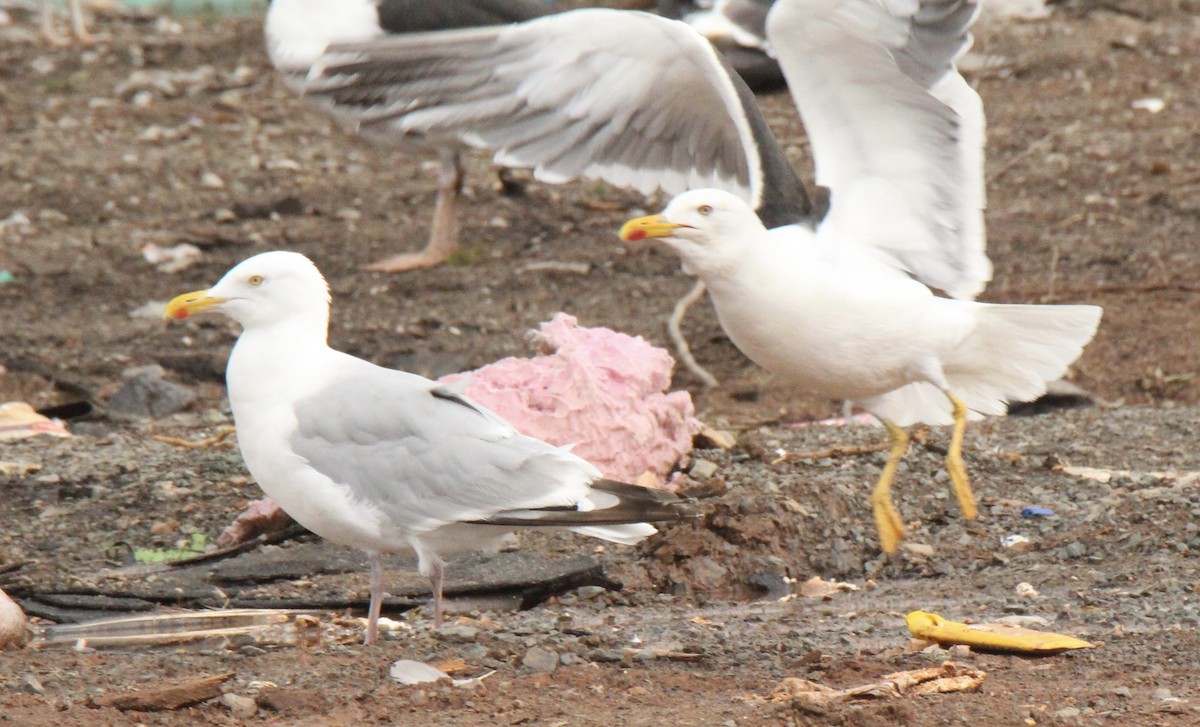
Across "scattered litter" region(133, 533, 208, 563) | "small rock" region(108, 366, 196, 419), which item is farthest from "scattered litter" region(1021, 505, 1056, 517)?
"small rock" region(108, 366, 196, 419)

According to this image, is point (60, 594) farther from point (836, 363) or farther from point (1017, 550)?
point (1017, 550)

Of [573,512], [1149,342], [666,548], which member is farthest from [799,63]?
[1149,342]

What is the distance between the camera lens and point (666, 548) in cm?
448

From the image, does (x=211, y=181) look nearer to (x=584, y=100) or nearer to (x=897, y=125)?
(x=584, y=100)

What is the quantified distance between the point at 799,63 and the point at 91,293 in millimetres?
4942

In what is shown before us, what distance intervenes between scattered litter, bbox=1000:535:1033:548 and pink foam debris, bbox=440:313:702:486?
101 cm

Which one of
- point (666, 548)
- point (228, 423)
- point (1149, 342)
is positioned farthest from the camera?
point (1149, 342)

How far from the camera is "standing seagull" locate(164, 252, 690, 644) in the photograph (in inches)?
142

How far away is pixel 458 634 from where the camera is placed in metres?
3.58

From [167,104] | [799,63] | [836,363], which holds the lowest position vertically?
[167,104]

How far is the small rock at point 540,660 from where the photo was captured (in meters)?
3.38

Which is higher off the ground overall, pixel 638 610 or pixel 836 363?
pixel 836 363

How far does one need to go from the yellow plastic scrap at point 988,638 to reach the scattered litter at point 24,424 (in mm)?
3664

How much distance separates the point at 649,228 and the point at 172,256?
5002 mm
